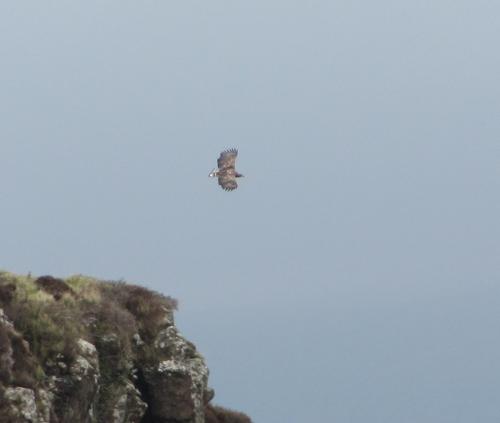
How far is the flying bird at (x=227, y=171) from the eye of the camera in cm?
5044

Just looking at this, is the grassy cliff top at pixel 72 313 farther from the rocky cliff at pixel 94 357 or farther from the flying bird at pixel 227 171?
the flying bird at pixel 227 171

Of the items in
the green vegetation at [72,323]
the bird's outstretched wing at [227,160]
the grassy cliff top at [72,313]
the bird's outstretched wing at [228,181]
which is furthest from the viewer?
the bird's outstretched wing at [227,160]

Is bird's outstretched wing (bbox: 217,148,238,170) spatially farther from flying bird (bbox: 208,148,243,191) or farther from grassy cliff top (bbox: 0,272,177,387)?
grassy cliff top (bbox: 0,272,177,387)

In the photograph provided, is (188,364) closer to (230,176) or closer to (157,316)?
(157,316)

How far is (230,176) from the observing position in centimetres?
5103

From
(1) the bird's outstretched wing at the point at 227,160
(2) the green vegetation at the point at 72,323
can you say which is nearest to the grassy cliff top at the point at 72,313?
(2) the green vegetation at the point at 72,323

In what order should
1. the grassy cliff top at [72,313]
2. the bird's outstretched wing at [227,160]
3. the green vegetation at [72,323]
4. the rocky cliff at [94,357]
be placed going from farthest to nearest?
the bird's outstretched wing at [227,160] → the grassy cliff top at [72,313] → the green vegetation at [72,323] → the rocky cliff at [94,357]

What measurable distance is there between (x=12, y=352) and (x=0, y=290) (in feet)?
13.7

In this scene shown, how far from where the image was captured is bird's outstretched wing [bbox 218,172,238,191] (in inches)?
1969

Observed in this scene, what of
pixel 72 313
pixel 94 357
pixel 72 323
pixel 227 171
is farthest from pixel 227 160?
pixel 94 357

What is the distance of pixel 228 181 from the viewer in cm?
5059

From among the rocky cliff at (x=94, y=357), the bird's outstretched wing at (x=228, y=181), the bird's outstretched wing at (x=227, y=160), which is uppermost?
the bird's outstretched wing at (x=227, y=160)

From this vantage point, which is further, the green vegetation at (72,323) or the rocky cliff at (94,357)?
the green vegetation at (72,323)

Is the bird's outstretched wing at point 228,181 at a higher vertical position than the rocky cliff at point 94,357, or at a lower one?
higher
